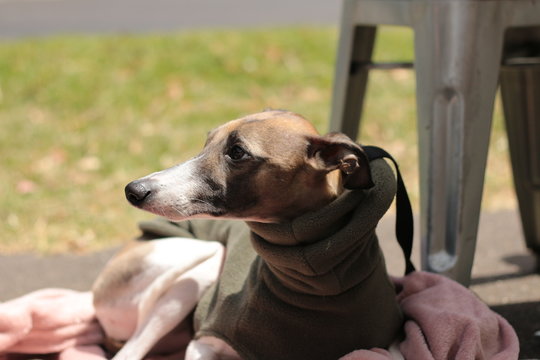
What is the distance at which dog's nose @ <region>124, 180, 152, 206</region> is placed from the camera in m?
2.30

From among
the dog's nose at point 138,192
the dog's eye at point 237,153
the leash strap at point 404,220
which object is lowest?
the leash strap at point 404,220

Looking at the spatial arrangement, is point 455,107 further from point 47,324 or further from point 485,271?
point 47,324

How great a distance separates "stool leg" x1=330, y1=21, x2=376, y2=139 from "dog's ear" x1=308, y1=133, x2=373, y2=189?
1.21 metres

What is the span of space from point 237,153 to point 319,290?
1.55 feet

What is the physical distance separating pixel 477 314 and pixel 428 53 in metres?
0.95

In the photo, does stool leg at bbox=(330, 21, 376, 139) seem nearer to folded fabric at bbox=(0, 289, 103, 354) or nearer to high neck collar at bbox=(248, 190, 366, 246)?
high neck collar at bbox=(248, 190, 366, 246)

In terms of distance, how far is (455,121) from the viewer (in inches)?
114

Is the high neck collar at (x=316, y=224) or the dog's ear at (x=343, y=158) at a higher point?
the dog's ear at (x=343, y=158)

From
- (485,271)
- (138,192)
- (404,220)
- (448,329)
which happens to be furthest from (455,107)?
(485,271)

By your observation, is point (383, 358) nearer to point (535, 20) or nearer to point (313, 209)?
point (313, 209)

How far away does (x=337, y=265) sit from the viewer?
7.86ft

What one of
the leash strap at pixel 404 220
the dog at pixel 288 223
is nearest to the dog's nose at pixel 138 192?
the dog at pixel 288 223

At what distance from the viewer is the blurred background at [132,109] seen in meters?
4.97

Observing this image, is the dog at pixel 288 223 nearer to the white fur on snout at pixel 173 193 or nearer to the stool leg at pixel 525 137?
the white fur on snout at pixel 173 193
